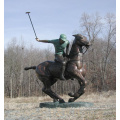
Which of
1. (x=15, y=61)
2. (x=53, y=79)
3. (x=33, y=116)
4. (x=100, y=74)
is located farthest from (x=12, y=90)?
(x=33, y=116)

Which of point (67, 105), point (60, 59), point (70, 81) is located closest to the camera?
point (67, 105)

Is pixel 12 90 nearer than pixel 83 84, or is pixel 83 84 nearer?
pixel 83 84

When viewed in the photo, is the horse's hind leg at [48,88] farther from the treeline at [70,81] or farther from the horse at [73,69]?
the treeline at [70,81]

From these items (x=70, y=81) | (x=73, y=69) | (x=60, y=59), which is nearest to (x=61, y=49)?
(x=60, y=59)

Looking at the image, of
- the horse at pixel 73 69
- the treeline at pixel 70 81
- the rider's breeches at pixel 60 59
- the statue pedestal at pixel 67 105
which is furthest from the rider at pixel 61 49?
the treeline at pixel 70 81

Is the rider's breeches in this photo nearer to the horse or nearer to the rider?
the rider

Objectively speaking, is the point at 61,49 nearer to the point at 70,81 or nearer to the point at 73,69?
the point at 73,69

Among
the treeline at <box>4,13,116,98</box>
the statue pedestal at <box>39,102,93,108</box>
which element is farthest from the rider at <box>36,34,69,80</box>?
the treeline at <box>4,13,116,98</box>

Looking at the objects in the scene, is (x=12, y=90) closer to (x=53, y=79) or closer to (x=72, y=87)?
(x=72, y=87)

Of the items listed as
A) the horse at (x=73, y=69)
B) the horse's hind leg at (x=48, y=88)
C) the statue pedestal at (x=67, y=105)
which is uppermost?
the horse at (x=73, y=69)

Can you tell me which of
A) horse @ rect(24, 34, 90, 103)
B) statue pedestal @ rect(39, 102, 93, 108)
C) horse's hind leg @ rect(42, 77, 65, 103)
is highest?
horse @ rect(24, 34, 90, 103)

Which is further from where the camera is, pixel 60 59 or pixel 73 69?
pixel 60 59

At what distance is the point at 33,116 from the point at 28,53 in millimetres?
18235

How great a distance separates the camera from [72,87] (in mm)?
21281
